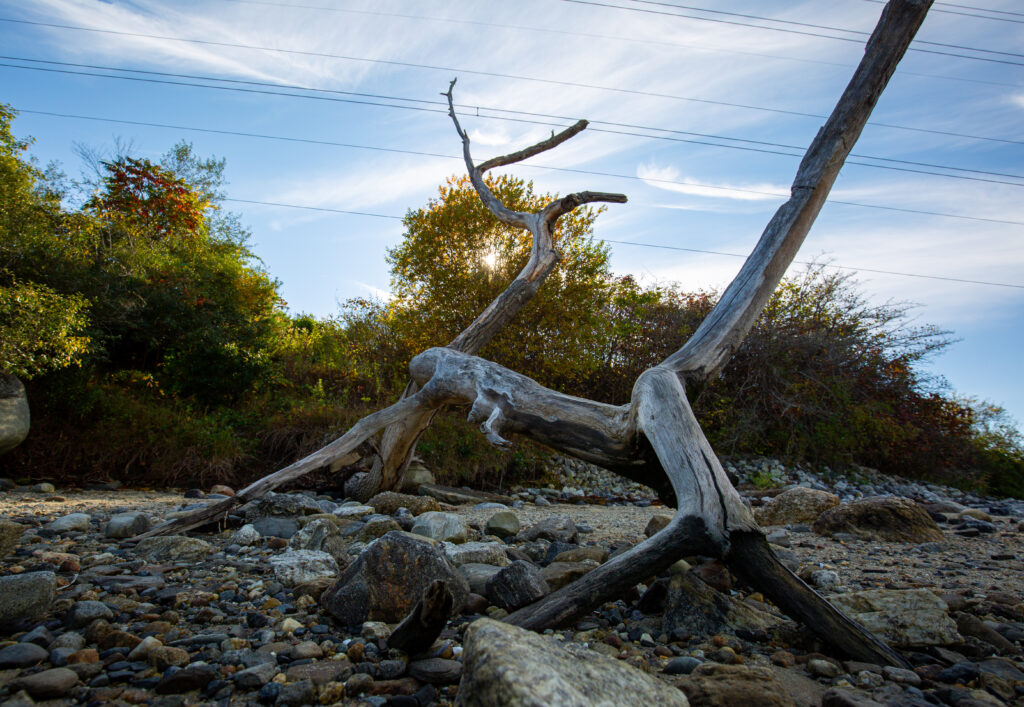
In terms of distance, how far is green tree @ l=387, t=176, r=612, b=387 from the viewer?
9625 mm

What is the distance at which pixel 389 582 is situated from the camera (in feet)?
9.25

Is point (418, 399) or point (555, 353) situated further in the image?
point (555, 353)

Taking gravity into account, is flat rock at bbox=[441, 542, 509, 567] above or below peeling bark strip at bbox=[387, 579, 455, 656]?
Result: below

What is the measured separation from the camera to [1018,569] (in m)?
4.35

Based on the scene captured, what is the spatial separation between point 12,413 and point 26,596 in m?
5.94

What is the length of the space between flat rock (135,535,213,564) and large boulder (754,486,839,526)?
501 cm

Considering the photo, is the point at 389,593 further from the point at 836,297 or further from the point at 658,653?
the point at 836,297

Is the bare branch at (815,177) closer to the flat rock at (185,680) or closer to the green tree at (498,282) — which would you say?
the flat rock at (185,680)

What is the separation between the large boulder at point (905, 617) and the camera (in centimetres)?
273

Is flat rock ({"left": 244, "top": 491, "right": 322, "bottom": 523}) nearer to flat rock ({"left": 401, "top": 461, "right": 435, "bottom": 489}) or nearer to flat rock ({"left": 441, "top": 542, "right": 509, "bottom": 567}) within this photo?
flat rock ({"left": 441, "top": 542, "right": 509, "bottom": 567})

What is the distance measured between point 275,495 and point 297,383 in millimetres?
5851

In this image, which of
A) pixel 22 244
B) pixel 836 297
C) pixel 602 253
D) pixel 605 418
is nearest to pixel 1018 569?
pixel 605 418

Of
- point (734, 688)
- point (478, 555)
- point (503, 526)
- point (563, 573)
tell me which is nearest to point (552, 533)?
point (503, 526)

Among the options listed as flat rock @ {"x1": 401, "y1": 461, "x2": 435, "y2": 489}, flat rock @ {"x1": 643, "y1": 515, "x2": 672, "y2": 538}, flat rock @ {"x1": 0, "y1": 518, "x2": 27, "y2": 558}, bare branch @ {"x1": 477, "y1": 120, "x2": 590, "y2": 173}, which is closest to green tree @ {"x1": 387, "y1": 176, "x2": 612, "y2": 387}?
bare branch @ {"x1": 477, "y1": 120, "x2": 590, "y2": 173}
